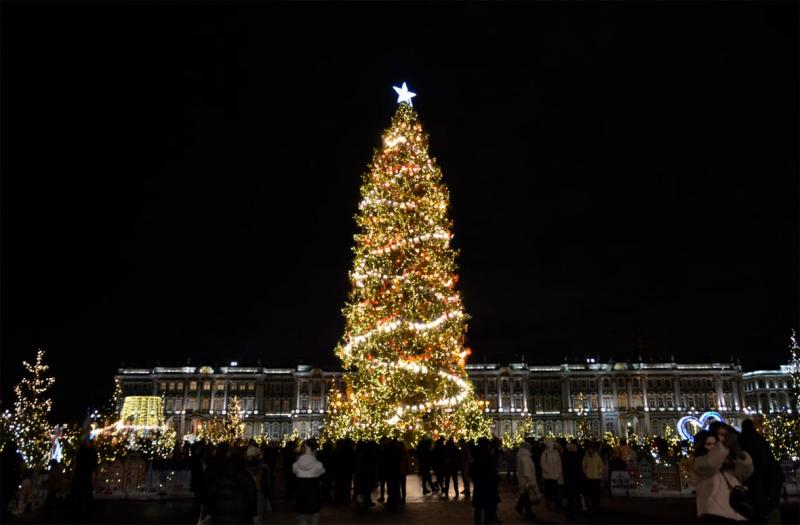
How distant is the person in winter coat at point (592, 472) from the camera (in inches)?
450

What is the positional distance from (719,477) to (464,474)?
30.1 ft

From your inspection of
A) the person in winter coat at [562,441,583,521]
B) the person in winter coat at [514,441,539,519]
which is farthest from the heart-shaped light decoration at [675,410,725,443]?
the person in winter coat at [514,441,539,519]

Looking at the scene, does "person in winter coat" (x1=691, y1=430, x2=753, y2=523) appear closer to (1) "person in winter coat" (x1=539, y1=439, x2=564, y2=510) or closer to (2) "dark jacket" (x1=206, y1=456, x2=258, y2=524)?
(2) "dark jacket" (x1=206, y1=456, x2=258, y2=524)

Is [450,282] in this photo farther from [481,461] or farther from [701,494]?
[701,494]

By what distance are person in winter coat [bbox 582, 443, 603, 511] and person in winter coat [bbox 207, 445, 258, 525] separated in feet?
24.5

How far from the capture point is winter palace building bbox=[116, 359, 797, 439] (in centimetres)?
8306

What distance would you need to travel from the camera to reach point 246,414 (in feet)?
275

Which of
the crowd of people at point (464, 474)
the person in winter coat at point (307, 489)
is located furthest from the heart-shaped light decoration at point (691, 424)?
the person in winter coat at point (307, 489)

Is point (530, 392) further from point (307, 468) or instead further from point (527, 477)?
point (307, 468)

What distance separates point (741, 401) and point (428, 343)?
81.7 metres

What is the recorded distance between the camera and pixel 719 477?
5.58 m

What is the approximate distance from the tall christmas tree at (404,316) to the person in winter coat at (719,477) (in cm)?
1190

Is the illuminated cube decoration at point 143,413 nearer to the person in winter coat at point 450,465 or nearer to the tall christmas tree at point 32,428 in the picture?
the tall christmas tree at point 32,428

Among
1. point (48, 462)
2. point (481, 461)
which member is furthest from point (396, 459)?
point (48, 462)
